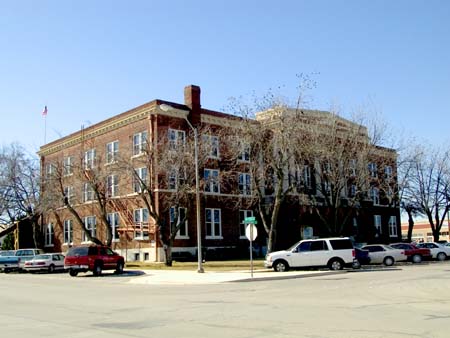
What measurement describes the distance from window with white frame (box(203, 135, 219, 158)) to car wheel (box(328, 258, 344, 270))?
13.6 meters

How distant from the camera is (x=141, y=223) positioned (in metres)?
46.5

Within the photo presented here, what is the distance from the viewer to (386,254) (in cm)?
3788

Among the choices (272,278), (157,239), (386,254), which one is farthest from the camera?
(157,239)

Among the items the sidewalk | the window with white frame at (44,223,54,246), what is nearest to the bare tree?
the window with white frame at (44,223,54,246)

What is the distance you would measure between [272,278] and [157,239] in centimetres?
1976

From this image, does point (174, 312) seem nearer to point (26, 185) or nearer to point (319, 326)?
point (319, 326)

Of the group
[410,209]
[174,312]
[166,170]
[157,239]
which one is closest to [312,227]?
[410,209]

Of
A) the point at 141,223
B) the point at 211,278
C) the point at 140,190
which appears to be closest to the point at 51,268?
the point at 141,223

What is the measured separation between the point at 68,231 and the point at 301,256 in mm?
32394

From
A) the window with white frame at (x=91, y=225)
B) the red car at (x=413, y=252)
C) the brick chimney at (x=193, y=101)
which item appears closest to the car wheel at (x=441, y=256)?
the red car at (x=413, y=252)

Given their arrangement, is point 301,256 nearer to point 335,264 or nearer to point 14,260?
point 335,264

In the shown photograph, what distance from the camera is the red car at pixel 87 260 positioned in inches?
1334

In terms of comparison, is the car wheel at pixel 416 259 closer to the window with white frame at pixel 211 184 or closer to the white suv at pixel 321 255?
the white suv at pixel 321 255

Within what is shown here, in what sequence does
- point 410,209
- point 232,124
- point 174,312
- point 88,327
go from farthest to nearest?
1. point 410,209
2. point 232,124
3. point 174,312
4. point 88,327
